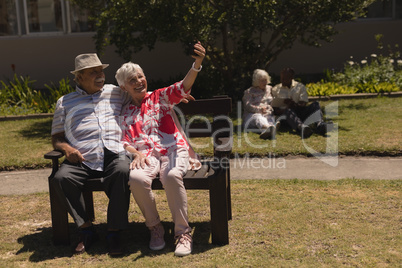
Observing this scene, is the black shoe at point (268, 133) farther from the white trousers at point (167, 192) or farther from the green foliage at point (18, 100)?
the green foliage at point (18, 100)

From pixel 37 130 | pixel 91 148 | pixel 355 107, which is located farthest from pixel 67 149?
pixel 355 107

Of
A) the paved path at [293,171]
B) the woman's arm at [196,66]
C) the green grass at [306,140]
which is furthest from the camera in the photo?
the green grass at [306,140]

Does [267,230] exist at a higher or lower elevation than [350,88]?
lower

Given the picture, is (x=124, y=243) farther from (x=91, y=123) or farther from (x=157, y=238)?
(x=91, y=123)

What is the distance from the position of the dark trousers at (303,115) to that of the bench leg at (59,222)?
4.38 m

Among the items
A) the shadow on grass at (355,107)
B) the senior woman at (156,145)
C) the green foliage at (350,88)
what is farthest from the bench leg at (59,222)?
the green foliage at (350,88)

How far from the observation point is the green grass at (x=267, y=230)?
13.4 feet

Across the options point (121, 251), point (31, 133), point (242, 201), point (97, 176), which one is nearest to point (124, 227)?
point (121, 251)

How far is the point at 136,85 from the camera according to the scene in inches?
186

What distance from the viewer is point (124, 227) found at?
4391mm

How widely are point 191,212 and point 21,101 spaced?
22.2ft

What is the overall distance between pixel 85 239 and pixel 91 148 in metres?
0.78

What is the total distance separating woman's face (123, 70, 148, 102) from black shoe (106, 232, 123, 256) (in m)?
1.22

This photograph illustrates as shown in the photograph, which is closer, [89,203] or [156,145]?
[156,145]
